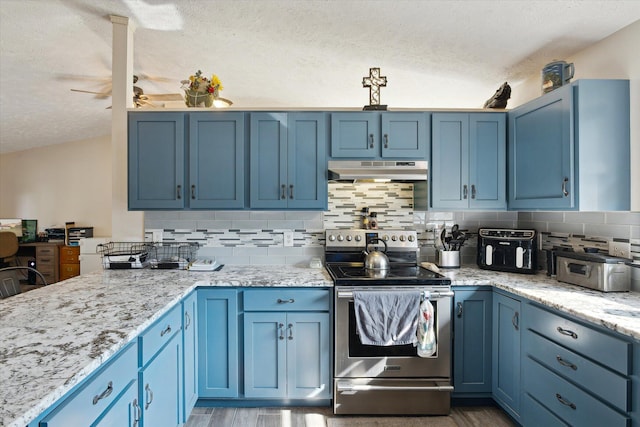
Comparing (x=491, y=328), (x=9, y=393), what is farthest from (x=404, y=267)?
(x=9, y=393)

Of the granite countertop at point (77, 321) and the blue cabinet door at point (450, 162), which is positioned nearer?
the granite countertop at point (77, 321)

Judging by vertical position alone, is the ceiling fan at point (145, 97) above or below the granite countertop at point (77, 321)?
above

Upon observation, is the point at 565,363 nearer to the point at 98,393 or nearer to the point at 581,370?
the point at 581,370

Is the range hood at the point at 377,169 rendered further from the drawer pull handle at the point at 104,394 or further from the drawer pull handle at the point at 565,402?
the drawer pull handle at the point at 104,394

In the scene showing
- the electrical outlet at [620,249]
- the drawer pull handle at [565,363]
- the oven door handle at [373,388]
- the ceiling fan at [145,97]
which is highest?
the ceiling fan at [145,97]

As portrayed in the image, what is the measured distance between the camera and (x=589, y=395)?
1.56 m

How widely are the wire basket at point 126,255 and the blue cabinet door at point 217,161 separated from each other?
1.84 feet

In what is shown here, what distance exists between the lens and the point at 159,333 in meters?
1.65

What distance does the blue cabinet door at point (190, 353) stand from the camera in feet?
6.72

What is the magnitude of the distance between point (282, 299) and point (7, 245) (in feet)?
20.6

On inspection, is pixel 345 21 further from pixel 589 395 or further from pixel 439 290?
pixel 589 395

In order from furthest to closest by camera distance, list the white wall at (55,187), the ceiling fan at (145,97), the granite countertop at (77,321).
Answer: the white wall at (55,187) → the ceiling fan at (145,97) → the granite countertop at (77,321)

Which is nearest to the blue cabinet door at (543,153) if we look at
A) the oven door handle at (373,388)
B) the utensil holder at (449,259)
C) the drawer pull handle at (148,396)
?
the utensil holder at (449,259)

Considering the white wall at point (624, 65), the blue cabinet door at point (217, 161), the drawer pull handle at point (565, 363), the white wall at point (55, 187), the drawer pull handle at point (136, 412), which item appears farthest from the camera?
the white wall at point (55, 187)
